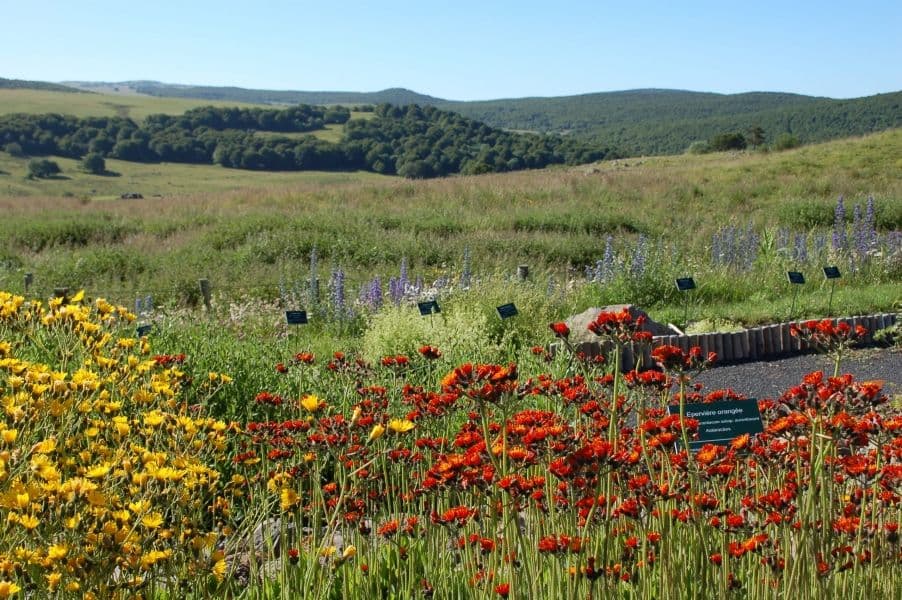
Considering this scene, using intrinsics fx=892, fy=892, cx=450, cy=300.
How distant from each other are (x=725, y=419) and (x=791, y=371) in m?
5.13

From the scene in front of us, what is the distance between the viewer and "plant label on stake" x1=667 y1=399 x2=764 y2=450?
11.5ft

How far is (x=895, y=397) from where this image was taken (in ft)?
22.3

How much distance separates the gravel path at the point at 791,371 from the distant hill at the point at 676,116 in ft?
271

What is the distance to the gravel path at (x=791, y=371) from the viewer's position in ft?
25.5

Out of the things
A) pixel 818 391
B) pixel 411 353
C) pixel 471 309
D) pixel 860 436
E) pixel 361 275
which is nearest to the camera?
pixel 818 391

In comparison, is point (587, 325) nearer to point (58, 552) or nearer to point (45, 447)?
point (45, 447)

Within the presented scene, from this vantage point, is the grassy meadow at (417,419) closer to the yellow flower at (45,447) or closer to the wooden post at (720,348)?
the yellow flower at (45,447)

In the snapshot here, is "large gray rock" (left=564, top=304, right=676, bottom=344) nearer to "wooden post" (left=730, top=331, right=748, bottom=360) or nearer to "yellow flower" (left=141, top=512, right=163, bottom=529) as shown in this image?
"wooden post" (left=730, top=331, right=748, bottom=360)

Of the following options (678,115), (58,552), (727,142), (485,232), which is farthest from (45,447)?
(678,115)

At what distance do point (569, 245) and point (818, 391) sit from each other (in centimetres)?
1286

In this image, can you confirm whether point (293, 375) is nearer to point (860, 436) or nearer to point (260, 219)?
point (860, 436)

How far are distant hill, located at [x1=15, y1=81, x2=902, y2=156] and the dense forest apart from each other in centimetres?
1341

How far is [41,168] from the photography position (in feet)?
228

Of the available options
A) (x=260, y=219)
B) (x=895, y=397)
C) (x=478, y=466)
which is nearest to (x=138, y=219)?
(x=260, y=219)
